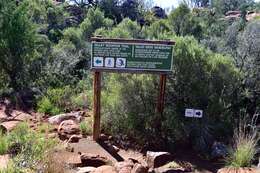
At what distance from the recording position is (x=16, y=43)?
1438cm

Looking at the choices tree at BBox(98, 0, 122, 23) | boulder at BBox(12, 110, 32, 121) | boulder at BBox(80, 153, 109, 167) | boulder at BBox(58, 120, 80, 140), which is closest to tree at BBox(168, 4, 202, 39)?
boulder at BBox(12, 110, 32, 121)

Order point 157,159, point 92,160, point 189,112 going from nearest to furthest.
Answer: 1. point 92,160
2. point 157,159
3. point 189,112

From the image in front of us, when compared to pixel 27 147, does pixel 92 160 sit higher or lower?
lower

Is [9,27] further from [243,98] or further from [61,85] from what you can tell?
[243,98]

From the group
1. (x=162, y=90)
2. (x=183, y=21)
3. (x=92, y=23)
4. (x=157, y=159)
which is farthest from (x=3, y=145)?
(x=92, y=23)

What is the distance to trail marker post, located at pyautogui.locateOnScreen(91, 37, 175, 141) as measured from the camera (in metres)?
9.18

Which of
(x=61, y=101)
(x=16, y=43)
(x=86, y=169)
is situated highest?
(x=16, y=43)

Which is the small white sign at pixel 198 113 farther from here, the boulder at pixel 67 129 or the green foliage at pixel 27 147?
the green foliage at pixel 27 147

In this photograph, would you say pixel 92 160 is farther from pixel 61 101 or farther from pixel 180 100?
pixel 61 101

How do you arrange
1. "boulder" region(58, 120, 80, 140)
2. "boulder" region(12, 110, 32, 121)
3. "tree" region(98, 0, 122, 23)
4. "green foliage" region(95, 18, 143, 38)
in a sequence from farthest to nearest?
"tree" region(98, 0, 122, 23)
"green foliage" region(95, 18, 143, 38)
"boulder" region(12, 110, 32, 121)
"boulder" region(58, 120, 80, 140)

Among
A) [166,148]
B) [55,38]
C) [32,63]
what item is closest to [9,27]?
[32,63]

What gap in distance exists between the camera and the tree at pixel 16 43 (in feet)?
46.9

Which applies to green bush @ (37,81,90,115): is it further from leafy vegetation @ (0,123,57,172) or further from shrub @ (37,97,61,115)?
leafy vegetation @ (0,123,57,172)

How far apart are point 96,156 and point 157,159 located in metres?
1.19
